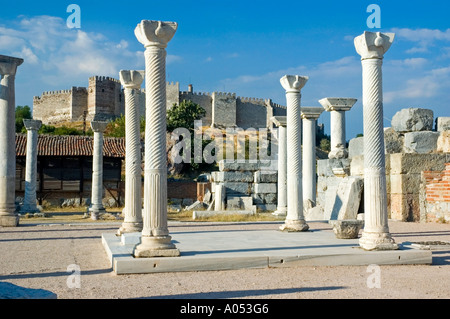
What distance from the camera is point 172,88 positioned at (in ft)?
236

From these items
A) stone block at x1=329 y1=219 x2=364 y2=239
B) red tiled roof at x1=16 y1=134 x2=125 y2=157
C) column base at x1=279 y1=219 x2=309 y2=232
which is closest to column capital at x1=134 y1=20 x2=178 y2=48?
stone block at x1=329 y1=219 x2=364 y2=239

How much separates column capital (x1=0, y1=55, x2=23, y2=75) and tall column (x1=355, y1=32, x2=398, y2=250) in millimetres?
11363

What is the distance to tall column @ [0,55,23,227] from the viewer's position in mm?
15258

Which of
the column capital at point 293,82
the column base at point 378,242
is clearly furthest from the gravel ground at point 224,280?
the column capital at point 293,82

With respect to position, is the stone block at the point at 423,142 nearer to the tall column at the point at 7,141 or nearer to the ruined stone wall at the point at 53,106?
the tall column at the point at 7,141

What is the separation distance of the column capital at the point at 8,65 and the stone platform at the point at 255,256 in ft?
28.1

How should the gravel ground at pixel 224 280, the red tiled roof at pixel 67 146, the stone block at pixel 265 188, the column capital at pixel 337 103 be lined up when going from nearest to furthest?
the gravel ground at pixel 224 280 → the column capital at pixel 337 103 → the stone block at pixel 265 188 → the red tiled roof at pixel 67 146

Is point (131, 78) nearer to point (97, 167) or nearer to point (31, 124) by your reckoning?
point (97, 167)

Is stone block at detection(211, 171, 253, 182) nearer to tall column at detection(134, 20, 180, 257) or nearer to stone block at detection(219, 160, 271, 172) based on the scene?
stone block at detection(219, 160, 271, 172)

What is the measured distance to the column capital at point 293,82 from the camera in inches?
475

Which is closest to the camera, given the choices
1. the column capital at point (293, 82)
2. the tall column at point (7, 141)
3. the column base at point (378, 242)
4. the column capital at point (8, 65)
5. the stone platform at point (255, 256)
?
the stone platform at point (255, 256)

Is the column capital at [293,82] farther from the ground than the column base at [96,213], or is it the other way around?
the column capital at [293,82]

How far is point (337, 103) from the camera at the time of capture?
16.8 m

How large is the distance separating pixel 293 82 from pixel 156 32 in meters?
5.01
